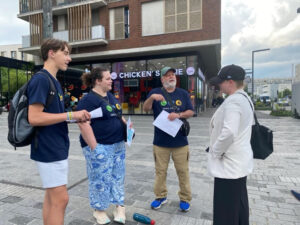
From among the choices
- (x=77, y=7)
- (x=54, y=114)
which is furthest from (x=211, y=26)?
(x=54, y=114)

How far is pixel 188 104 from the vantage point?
321 cm

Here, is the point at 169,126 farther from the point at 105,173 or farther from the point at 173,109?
the point at 105,173

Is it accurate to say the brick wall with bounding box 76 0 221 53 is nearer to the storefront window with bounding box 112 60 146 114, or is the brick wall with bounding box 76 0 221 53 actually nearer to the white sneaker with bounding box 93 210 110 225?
the storefront window with bounding box 112 60 146 114

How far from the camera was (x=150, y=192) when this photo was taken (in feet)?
12.4

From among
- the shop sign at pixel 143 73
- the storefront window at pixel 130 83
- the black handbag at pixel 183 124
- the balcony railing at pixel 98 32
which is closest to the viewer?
the black handbag at pixel 183 124

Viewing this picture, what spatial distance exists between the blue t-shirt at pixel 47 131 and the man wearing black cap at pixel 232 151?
1369 mm

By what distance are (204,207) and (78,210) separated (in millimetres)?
1776

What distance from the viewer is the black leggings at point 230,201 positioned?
6.80 ft

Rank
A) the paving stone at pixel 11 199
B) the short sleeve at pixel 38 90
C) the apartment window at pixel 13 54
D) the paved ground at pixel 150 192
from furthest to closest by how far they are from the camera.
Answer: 1. the apartment window at pixel 13 54
2. the paving stone at pixel 11 199
3. the paved ground at pixel 150 192
4. the short sleeve at pixel 38 90

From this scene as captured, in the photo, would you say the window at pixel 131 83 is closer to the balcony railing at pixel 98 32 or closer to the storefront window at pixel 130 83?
the storefront window at pixel 130 83

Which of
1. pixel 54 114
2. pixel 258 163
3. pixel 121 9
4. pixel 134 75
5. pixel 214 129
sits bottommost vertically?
pixel 258 163

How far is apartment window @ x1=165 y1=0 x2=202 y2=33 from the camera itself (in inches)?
602

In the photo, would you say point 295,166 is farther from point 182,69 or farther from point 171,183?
point 182,69

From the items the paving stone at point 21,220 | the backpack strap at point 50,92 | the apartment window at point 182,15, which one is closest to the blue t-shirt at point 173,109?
the backpack strap at point 50,92
